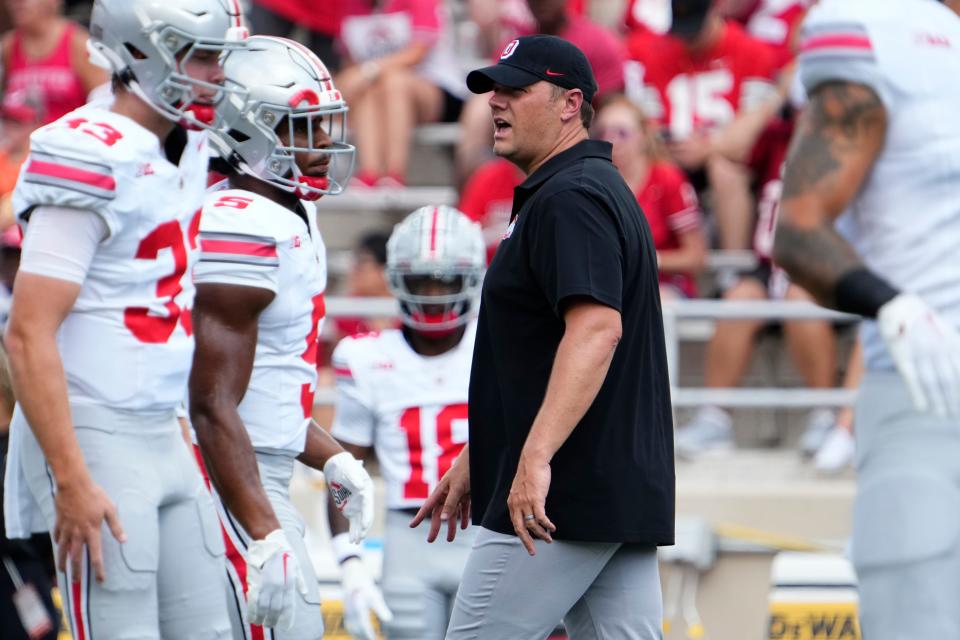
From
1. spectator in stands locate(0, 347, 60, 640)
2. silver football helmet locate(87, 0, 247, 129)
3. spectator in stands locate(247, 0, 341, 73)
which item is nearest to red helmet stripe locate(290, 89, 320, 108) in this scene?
silver football helmet locate(87, 0, 247, 129)

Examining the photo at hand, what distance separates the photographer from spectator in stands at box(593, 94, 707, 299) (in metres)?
6.92

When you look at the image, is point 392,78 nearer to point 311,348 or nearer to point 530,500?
point 311,348

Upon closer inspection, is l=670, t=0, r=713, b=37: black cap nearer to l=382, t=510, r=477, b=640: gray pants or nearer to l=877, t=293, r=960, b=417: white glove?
l=382, t=510, r=477, b=640: gray pants

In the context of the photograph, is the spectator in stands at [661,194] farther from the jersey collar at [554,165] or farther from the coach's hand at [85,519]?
the coach's hand at [85,519]

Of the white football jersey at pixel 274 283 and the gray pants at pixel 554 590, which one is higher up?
the white football jersey at pixel 274 283

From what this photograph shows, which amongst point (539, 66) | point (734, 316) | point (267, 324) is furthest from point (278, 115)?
point (734, 316)

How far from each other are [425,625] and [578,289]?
193 centimetres

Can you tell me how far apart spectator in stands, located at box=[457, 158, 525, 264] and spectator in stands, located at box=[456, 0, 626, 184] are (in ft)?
1.01

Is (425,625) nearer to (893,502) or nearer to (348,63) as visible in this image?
(893,502)

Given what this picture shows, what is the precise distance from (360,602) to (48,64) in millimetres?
4170

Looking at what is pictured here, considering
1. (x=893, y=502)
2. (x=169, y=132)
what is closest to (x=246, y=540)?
(x=169, y=132)

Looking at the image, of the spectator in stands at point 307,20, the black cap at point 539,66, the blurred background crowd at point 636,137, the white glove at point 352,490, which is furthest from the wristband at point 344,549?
the spectator in stands at point 307,20

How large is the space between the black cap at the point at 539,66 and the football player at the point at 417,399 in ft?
5.30

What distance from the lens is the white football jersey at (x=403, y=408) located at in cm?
480
